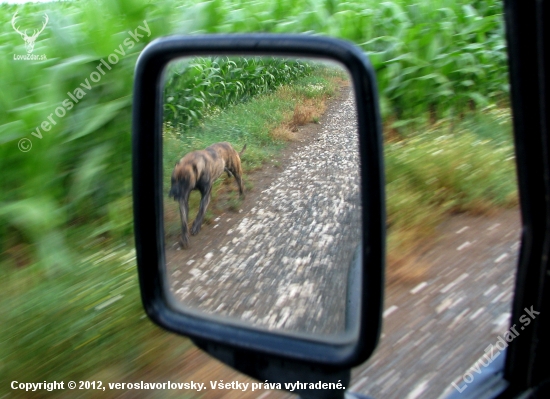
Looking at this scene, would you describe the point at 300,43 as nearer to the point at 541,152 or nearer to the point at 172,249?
the point at 172,249

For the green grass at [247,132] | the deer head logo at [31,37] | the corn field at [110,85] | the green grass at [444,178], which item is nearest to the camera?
the green grass at [247,132]

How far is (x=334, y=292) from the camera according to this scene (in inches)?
53.1

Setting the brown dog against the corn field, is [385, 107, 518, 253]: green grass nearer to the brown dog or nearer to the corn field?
the corn field

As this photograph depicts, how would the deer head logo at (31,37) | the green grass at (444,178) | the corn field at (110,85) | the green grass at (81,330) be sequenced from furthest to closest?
the deer head logo at (31,37), the green grass at (444,178), the corn field at (110,85), the green grass at (81,330)

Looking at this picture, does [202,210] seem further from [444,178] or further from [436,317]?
[444,178]

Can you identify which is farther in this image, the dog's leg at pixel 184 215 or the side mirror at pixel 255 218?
the dog's leg at pixel 184 215

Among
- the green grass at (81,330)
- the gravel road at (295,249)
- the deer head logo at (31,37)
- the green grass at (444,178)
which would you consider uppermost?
the deer head logo at (31,37)

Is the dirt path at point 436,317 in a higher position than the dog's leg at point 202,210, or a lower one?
lower

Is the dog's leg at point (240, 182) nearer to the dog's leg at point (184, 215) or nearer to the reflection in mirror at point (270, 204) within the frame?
the reflection in mirror at point (270, 204)

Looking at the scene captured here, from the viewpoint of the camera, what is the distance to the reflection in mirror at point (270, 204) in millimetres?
1358

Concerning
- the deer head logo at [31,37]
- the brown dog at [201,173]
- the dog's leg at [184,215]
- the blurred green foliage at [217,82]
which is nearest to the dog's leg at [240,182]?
the brown dog at [201,173]

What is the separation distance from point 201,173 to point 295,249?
29 centimetres

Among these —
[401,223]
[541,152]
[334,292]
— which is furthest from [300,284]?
[401,223]

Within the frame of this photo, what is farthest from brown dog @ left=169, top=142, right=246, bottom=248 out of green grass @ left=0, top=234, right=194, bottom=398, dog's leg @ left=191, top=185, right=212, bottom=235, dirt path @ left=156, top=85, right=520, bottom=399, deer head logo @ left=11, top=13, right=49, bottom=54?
deer head logo @ left=11, top=13, right=49, bottom=54
